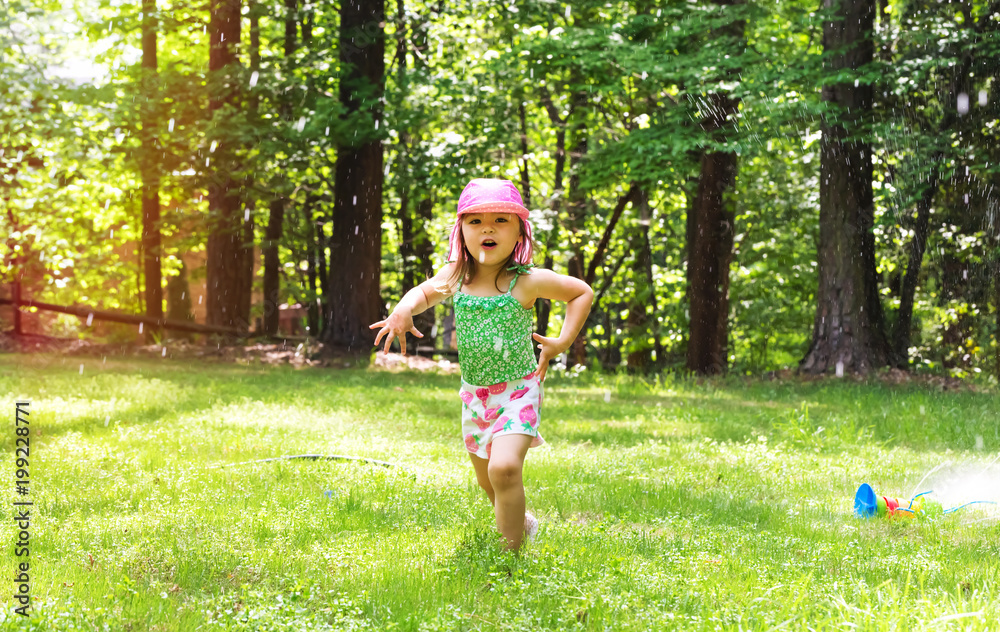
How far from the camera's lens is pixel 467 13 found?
59.4 feet

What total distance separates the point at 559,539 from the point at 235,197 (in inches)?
687

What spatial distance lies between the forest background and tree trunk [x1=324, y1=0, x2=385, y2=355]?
41 millimetres

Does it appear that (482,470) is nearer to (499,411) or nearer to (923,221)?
(499,411)

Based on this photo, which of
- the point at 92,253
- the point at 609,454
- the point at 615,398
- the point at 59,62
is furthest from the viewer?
the point at 92,253

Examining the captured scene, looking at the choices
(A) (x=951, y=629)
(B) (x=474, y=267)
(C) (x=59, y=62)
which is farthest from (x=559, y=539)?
(C) (x=59, y=62)

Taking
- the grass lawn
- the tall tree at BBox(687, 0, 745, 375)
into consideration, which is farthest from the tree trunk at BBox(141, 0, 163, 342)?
the tall tree at BBox(687, 0, 745, 375)

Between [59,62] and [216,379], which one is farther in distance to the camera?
[59,62]

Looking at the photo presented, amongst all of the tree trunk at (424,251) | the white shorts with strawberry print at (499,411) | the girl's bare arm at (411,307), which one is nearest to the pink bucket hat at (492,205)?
the girl's bare arm at (411,307)

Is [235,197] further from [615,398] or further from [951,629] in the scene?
[951,629]

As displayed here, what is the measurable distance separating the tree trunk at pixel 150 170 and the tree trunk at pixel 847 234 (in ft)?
38.6

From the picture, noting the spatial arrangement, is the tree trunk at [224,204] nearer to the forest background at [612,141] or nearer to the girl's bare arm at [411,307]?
the forest background at [612,141]

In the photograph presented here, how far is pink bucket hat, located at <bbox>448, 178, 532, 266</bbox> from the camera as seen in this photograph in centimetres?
434

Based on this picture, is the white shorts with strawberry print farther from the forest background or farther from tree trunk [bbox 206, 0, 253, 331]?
tree trunk [bbox 206, 0, 253, 331]

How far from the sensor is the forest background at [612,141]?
14.2 m
